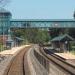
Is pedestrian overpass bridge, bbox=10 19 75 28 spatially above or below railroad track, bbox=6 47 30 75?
above

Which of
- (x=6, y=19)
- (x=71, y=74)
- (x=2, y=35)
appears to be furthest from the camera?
(x=2, y=35)

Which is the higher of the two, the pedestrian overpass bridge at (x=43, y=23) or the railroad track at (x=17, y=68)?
the pedestrian overpass bridge at (x=43, y=23)

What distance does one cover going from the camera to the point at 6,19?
344 ft

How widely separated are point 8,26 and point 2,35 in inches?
426

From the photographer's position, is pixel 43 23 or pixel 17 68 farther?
pixel 43 23

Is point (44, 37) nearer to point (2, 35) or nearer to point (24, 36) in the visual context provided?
point (24, 36)

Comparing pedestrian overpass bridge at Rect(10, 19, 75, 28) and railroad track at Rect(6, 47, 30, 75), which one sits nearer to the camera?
railroad track at Rect(6, 47, 30, 75)

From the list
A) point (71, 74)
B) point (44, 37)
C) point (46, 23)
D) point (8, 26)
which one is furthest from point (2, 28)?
point (44, 37)

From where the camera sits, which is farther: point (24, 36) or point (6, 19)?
point (24, 36)

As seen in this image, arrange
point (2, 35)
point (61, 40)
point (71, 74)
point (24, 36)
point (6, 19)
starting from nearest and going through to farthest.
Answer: point (71, 74) < point (61, 40) < point (6, 19) < point (2, 35) < point (24, 36)

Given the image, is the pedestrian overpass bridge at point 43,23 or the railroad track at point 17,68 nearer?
the railroad track at point 17,68

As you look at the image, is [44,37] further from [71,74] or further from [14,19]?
[71,74]

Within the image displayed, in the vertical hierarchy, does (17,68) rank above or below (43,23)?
below

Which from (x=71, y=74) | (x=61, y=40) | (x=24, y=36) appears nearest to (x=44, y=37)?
(x=24, y=36)
